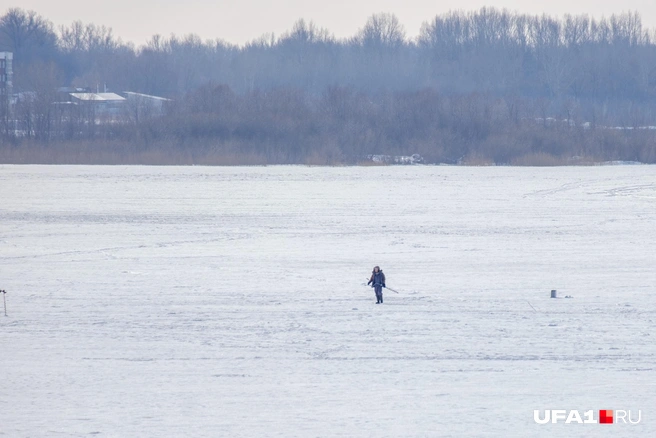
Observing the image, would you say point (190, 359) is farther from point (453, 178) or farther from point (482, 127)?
point (482, 127)

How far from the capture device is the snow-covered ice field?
8.10 meters

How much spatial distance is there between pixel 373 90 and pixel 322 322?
68882 mm

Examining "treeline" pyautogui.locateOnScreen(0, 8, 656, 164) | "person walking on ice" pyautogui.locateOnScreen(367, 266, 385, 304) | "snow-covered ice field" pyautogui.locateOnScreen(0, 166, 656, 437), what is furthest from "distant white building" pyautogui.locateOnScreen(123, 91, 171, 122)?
"person walking on ice" pyautogui.locateOnScreen(367, 266, 385, 304)

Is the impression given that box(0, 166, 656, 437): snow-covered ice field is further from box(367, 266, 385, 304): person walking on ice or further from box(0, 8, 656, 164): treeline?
box(0, 8, 656, 164): treeline

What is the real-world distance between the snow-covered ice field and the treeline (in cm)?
2757

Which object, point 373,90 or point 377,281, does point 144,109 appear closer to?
point 373,90

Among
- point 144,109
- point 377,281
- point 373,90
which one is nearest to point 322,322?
point 377,281

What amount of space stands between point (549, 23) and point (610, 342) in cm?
8412

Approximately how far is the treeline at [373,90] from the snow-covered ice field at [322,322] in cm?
2757

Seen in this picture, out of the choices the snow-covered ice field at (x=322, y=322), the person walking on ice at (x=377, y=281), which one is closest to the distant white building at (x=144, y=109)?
the snow-covered ice field at (x=322, y=322)

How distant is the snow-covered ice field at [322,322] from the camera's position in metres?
8.10

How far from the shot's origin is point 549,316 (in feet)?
38.3

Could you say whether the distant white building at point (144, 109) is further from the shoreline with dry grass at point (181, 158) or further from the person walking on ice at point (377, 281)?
the person walking on ice at point (377, 281)

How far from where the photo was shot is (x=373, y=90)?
260ft
